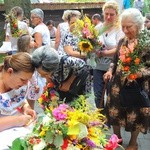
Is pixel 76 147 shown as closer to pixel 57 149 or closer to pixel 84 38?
pixel 57 149

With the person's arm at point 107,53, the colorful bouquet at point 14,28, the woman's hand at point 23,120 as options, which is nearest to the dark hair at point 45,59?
the woman's hand at point 23,120

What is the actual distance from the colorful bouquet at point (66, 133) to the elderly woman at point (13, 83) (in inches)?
24.6

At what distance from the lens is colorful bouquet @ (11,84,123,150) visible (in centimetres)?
222

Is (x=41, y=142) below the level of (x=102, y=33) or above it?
below

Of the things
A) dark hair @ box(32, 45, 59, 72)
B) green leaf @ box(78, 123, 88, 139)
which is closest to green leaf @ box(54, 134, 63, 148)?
green leaf @ box(78, 123, 88, 139)

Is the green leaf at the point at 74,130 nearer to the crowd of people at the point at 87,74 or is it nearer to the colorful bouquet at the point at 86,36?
the crowd of people at the point at 87,74

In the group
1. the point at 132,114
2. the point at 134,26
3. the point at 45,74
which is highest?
the point at 134,26

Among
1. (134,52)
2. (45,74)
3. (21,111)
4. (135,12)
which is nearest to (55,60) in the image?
(45,74)

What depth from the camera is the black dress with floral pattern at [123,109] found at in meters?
4.48

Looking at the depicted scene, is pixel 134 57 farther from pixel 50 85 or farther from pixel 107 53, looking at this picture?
pixel 50 85

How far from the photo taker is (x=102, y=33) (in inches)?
191

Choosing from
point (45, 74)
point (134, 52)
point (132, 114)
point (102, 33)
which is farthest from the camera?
point (102, 33)

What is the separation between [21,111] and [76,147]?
3.87 ft

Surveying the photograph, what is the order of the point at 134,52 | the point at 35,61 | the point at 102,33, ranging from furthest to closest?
the point at 102,33, the point at 134,52, the point at 35,61
